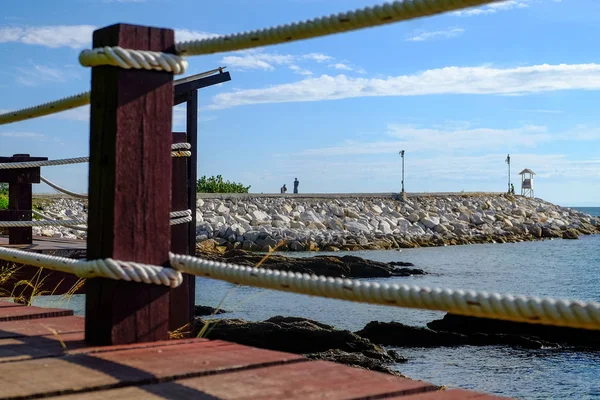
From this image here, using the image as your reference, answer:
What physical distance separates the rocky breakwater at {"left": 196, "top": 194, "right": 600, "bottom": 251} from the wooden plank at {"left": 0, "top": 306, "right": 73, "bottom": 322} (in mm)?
26635

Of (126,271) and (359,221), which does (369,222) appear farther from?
(126,271)

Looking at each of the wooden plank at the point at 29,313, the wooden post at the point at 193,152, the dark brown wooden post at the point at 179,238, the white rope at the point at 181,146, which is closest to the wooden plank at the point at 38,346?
the wooden plank at the point at 29,313

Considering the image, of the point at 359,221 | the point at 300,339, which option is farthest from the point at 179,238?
the point at 359,221

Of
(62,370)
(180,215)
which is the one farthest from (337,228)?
(62,370)

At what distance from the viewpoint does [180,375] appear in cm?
192

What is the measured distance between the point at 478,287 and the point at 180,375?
22.4 metres

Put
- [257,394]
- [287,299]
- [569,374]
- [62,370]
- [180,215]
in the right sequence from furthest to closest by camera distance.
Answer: [287,299]
[569,374]
[180,215]
[62,370]
[257,394]

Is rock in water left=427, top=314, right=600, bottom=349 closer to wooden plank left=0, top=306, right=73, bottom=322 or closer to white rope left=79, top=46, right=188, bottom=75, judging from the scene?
wooden plank left=0, top=306, right=73, bottom=322

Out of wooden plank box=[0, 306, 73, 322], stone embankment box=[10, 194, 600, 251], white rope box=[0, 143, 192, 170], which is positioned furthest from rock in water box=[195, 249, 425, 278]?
wooden plank box=[0, 306, 73, 322]

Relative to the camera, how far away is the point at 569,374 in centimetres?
998

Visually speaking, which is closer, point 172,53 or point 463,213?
point 172,53

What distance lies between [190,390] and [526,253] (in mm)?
39346

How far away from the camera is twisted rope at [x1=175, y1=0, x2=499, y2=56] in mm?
1758

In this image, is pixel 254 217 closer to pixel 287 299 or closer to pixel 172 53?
pixel 287 299
